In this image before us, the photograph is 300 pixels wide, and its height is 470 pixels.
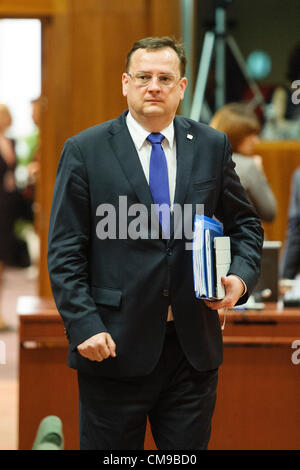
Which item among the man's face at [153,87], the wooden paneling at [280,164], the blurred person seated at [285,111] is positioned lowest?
the man's face at [153,87]

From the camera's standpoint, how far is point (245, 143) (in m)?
3.84

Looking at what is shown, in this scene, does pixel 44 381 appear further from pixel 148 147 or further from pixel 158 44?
pixel 158 44

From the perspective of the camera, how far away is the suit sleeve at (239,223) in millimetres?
2252

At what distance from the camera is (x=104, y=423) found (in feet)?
7.13

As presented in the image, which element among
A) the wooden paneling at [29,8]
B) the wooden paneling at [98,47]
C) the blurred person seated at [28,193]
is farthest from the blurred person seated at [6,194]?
the blurred person seated at [28,193]

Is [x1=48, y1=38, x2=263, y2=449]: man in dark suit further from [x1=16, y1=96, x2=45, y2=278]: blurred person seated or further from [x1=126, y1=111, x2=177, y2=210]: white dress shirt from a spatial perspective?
[x1=16, y1=96, x2=45, y2=278]: blurred person seated

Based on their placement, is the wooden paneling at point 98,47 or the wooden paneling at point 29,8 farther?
the wooden paneling at point 29,8

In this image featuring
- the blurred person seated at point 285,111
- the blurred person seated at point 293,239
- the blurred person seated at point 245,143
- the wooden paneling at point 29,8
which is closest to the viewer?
the blurred person seated at point 245,143

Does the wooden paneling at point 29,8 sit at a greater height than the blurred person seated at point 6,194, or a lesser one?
greater

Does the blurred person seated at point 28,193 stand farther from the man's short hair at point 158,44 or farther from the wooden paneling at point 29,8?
the man's short hair at point 158,44

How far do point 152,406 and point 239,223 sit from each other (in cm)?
57

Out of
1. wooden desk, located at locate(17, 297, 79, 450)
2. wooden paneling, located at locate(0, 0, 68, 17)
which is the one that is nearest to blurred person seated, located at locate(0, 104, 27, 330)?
wooden paneling, located at locate(0, 0, 68, 17)

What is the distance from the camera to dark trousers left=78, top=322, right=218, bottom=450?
216 centimetres

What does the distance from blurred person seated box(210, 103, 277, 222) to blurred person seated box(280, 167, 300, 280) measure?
1.04 meters
